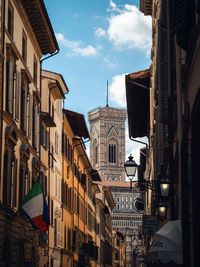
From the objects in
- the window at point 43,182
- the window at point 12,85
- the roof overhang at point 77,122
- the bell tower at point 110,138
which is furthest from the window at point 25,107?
the bell tower at point 110,138

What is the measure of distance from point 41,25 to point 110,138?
162538mm

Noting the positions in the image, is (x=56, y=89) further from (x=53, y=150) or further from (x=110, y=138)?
(x=110, y=138)

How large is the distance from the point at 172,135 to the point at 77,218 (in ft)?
109

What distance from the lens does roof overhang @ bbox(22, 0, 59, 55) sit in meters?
23.9

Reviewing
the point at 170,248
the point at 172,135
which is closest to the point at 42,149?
the point at 172,135

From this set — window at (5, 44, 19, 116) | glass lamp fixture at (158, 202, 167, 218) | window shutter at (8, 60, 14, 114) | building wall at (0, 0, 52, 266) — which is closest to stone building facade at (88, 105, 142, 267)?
building wall at (0, 0, 52, 266)

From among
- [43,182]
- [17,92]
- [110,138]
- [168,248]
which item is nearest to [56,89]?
[43,182]

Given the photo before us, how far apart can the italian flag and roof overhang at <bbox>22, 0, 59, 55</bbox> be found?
744 centimetres

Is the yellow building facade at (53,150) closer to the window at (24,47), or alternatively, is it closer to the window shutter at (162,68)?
the window at (24,47)

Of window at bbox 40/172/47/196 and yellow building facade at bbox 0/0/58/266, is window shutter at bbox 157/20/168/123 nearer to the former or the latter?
yellow building facade at bbox 0/0/58/266

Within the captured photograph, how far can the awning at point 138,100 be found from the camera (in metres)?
29.9

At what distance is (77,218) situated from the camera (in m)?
47.4

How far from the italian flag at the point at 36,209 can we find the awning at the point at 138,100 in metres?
9.64

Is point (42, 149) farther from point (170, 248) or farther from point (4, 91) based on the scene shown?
point (170, 248)
